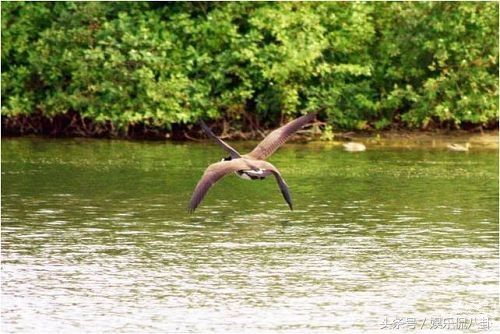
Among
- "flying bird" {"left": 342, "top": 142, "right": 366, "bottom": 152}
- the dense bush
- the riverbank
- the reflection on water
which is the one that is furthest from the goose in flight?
the reflection on water

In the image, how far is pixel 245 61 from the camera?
40.6m

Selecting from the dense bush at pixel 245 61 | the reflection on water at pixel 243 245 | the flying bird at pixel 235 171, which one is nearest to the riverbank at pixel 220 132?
the dense bush at pixel 245 61

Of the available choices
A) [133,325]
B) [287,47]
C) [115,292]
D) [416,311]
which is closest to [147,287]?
[115,292]

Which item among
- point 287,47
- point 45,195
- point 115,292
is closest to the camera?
point 115,292

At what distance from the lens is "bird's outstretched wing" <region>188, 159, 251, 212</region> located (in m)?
16.4

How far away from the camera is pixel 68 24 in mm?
41094

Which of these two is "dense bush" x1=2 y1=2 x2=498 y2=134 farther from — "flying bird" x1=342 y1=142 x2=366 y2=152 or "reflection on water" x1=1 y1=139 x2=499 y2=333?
"reflection on water" x1=1 y1=139 x2=499 y2=333

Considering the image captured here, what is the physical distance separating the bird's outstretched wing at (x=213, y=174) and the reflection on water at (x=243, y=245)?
1.50 meters

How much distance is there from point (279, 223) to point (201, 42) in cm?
1682

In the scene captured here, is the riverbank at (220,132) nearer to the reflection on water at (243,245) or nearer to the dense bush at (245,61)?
the dense bush at (245,61)

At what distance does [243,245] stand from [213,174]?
5.48 m

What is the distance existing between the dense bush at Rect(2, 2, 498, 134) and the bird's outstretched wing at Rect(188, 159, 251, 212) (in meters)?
22.2

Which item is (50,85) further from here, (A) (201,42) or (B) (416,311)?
(B) (416,311)

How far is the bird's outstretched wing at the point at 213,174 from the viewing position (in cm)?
1641
